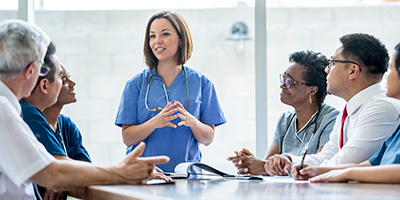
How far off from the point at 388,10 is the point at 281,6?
781mm

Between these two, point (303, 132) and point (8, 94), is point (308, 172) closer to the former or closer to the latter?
point (303, 132)

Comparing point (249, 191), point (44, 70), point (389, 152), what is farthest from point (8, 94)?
point (389, 152)

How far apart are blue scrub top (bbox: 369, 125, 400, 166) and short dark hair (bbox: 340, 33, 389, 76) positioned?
1.49 feet

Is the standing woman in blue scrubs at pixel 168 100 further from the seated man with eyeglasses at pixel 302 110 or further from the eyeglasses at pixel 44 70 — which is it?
the eyeglasses at pixel 44 70

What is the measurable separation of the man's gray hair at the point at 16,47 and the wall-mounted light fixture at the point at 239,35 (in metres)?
2.22

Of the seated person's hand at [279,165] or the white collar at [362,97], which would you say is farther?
the seated person's hand at [279,165]

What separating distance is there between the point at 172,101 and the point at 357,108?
1.07 m

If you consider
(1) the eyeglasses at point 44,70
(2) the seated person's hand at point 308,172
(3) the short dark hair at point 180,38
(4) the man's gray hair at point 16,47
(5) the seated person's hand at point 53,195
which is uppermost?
(3) the short dark hair at point 180,38

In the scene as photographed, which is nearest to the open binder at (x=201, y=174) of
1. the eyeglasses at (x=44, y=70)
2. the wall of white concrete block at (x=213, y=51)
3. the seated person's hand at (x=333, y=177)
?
the seated person's hand at (x=333, y=177)

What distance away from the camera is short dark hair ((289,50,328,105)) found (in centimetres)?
276

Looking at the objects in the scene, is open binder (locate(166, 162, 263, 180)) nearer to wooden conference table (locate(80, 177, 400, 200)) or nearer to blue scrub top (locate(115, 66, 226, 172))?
wooden conference table (locate(80, 177, 400, 200))

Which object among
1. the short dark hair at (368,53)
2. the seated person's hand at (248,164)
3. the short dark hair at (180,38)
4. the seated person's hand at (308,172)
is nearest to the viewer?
the seated person's hand at (308,172)

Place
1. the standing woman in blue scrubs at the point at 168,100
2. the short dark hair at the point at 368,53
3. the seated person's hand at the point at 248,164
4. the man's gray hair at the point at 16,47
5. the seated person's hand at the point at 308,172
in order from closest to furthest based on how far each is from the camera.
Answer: the man's gray hair at the point at 16,47, the seated person's hand at the point at 308,172, the short dark hair at the point at 368,53, the seated person's hand at the point at 248,164, the standing woman in blue scrubs at the point at 168,100

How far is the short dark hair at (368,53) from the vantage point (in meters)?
2.21
